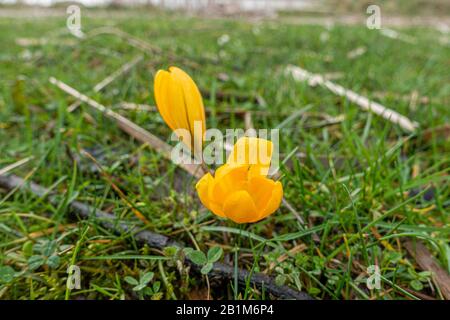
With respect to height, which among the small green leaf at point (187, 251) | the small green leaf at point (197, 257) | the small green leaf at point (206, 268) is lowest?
the small green leaf at point (206, 268)

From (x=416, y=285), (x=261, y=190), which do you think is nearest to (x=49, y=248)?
(x=261, y=190)

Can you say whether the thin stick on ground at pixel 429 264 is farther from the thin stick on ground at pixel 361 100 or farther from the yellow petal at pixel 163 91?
the yellow petal at pixel 163 91

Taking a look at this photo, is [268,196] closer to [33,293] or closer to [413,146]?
[33,293]

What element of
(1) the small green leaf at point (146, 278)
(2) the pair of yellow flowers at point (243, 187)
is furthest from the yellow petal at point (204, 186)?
(1) the small green leaf at point (146, 278)

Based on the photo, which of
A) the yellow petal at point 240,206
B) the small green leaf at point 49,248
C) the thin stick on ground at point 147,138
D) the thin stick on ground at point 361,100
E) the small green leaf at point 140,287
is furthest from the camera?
the thin stick on ground at point 361,100

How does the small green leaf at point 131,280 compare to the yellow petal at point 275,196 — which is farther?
the small green leaf at point 131,280

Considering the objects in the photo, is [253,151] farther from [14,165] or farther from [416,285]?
[14,165]
